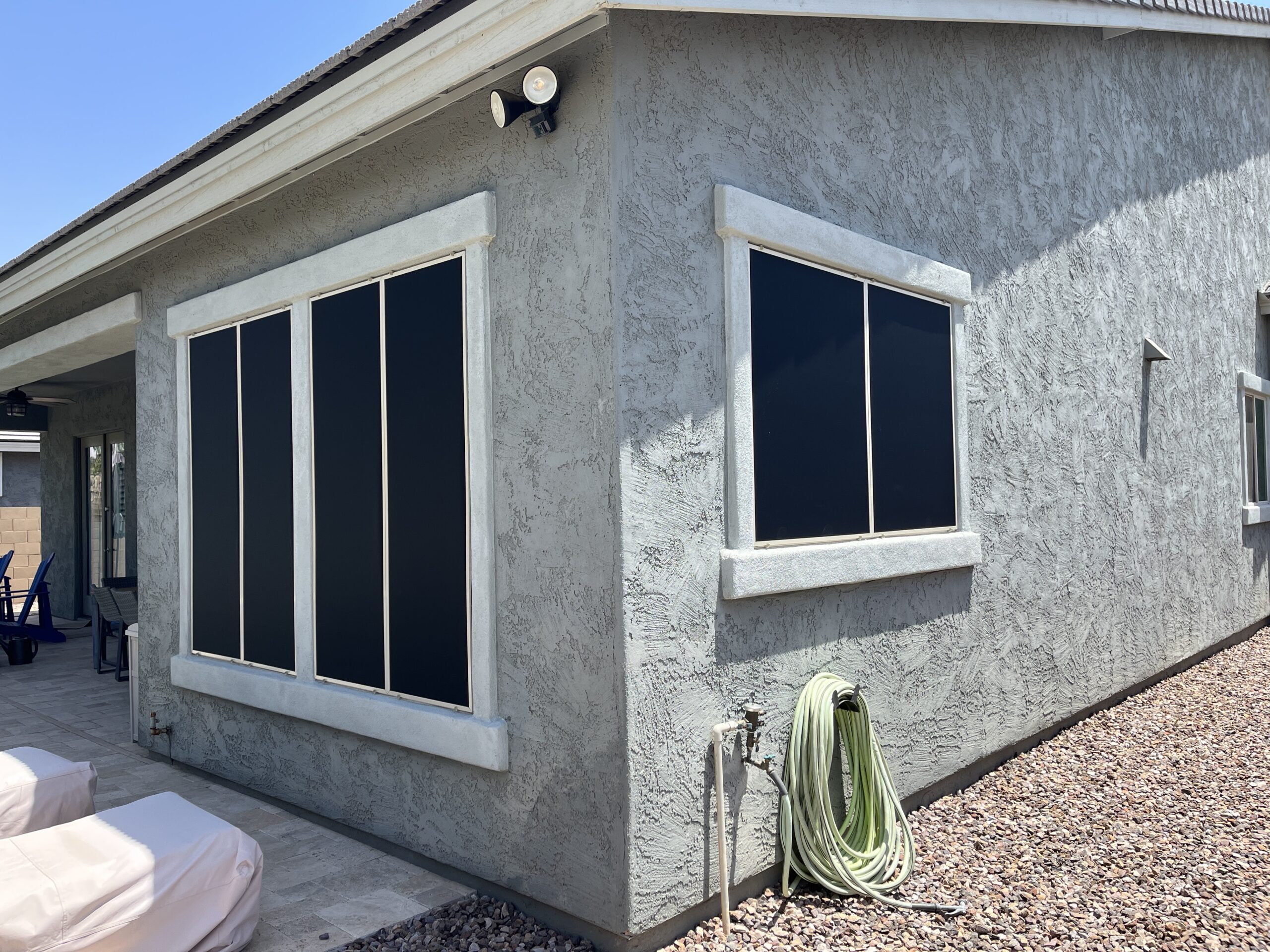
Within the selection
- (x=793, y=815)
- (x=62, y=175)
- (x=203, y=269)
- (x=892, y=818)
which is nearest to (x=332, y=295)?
(x=203, y=269)

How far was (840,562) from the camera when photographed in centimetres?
457

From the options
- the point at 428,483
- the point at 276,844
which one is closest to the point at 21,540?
the point at 276,844

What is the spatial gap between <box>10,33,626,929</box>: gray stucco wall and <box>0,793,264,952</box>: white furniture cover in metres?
0.99

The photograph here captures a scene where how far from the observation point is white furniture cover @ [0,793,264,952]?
309 centimetres

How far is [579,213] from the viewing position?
3.76 metres

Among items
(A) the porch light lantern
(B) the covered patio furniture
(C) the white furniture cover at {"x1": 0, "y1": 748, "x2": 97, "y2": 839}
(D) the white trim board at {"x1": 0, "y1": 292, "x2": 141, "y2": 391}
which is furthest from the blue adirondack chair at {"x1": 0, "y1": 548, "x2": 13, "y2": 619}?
(C) the white furniture cover at {"x1": 0, "y1": 748, "x2": 97, "y2": 839}

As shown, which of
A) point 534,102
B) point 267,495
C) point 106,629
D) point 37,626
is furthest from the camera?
point 37,626

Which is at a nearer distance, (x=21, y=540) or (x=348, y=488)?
(x=348, y=488)

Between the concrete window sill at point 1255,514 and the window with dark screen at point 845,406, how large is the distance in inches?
256

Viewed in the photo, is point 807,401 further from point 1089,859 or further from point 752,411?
point 1089,859

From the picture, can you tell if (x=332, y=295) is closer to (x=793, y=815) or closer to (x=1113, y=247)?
(x=793, y=815)

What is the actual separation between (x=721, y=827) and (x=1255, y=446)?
10037mm

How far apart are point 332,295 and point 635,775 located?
A: 10.2ft

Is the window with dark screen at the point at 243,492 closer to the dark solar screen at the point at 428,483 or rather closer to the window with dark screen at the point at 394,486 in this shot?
the window with dark screen at the point at 394,486
